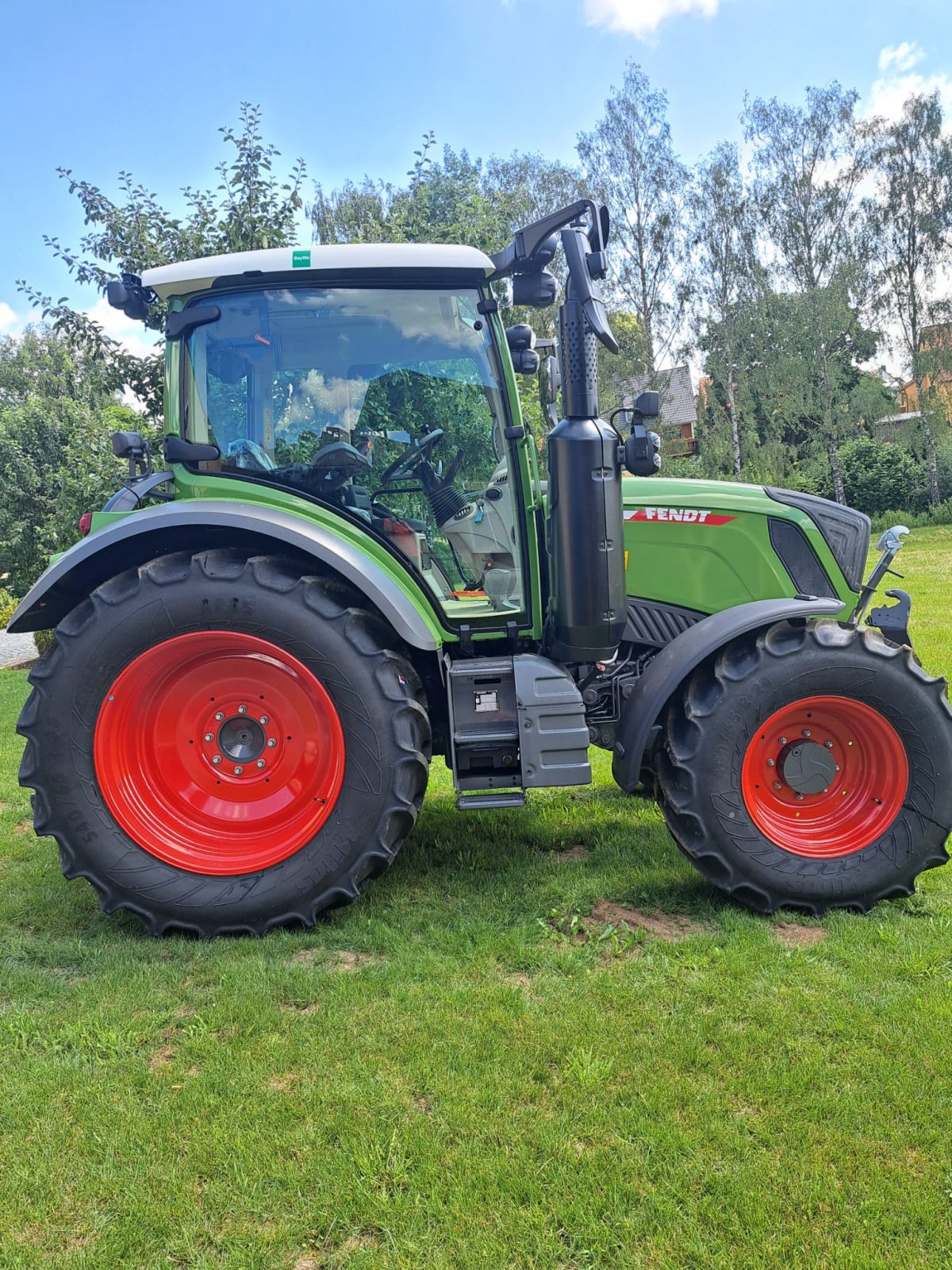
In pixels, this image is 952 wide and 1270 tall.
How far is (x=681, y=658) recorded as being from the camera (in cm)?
315

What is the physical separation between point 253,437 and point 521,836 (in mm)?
2188

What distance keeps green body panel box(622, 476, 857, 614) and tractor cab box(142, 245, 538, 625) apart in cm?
58

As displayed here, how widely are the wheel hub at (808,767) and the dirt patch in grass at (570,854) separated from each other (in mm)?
994

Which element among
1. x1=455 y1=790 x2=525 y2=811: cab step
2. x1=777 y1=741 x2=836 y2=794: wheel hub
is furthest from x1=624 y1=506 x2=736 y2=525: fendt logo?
x1=455 y1=790 x2=525 y2=811: cab step

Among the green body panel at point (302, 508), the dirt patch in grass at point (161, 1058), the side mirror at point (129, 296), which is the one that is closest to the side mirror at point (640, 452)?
the green body panel at point (302, 508)

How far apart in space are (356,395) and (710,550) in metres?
1.62

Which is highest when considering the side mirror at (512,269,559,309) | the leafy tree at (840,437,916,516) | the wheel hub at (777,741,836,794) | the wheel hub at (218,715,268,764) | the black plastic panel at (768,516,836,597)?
the leafy tree at (840,437,916,516)

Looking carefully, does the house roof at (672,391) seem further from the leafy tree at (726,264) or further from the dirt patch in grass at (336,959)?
the dirt patch in grass at (336,959)

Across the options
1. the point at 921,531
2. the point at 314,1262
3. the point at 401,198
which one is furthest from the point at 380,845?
the point at 921,531

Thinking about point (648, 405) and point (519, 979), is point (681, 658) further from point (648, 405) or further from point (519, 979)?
point (519, 979)

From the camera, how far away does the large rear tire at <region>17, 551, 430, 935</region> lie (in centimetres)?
300

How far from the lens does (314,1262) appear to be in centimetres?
175

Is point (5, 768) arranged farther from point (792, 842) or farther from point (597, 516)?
point (792, 842)

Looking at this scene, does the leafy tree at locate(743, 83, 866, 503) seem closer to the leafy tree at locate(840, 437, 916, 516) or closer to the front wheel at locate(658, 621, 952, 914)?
the leafy tree at locate(840, 437, 916, 516)
